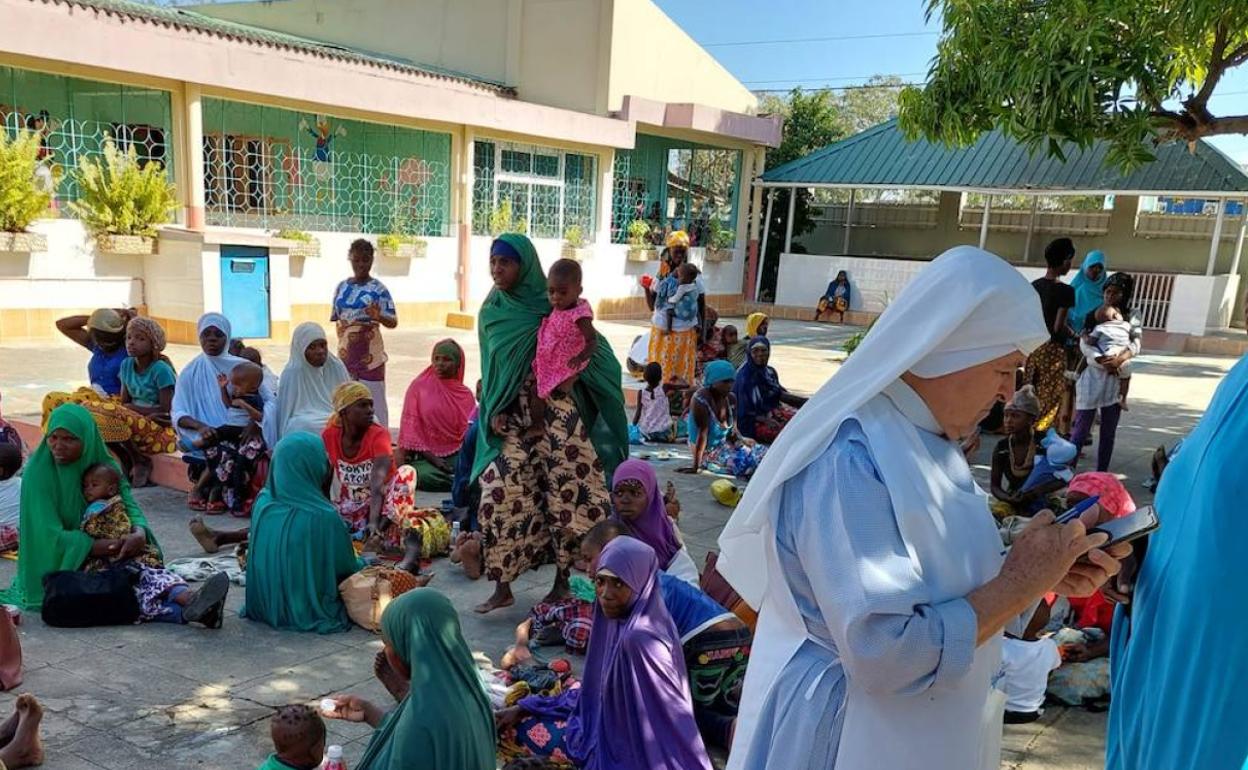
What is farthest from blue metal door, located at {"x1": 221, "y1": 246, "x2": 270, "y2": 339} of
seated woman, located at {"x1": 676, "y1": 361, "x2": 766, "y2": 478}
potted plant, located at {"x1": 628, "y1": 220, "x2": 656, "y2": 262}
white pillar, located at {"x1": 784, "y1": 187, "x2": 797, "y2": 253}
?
white pillar, located at {"x1": 784, "y1": 187, "x2": 797, "y2": 253}

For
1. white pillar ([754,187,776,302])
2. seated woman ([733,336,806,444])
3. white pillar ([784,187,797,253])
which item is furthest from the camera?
white pillar ([754,187,776,302])

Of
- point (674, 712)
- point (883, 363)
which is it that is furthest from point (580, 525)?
point (883, 363)

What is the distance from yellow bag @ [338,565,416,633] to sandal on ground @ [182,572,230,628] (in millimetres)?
503

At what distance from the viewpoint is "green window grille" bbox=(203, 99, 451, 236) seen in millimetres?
12336

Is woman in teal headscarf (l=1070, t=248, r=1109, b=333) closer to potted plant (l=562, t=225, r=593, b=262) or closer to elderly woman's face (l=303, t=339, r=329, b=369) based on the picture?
elderly woman's face (l=303, t=339, r=329, b=369)

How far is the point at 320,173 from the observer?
13562 mm

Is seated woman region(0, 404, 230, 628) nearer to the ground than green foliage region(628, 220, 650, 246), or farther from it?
nearer to the ground

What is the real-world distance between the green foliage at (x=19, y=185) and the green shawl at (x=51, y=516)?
23.2 ft

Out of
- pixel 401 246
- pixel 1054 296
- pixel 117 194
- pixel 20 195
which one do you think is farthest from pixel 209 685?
Answer: pixel 401 246

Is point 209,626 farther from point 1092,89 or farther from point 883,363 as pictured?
point 1092,89

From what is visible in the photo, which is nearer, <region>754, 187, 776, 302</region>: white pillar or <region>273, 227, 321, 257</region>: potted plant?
<region>273, 227, 321, 257</region>: potted plant

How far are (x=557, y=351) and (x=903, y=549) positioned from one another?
113 inches

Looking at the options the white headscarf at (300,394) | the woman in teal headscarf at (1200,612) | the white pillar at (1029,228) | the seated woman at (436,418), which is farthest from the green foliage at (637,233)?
the woman in teal headscarf at (1200,612)

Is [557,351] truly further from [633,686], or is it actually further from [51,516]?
[51,516]
